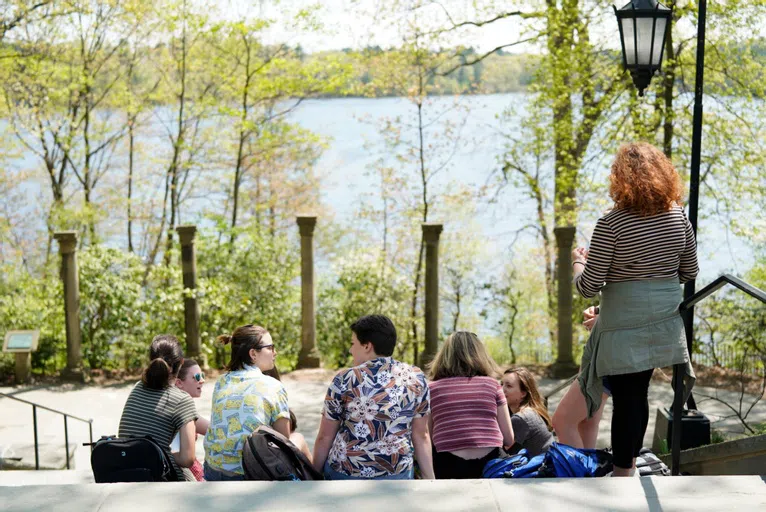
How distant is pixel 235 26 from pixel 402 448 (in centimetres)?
1240

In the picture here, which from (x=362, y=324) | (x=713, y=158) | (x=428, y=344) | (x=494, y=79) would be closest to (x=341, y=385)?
(x=362, y=324)

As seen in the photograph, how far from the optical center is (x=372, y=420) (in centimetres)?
408

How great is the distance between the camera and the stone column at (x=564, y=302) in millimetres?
11023

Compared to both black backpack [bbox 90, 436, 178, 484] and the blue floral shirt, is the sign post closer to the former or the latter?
black backpack [bbox 90, 436, 178, 484]

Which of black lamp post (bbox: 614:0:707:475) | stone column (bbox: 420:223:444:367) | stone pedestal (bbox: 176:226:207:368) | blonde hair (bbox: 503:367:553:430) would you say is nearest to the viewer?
blonde hair (bbox: 503:367:553:430)

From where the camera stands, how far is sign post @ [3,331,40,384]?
11.3 meters

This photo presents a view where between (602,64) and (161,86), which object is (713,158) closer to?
(602,64)

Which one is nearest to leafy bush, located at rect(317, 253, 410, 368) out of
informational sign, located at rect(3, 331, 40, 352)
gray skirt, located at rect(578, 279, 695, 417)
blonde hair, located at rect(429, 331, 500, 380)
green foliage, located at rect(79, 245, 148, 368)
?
green foliage, located at rect(79, 245, 148, 368)

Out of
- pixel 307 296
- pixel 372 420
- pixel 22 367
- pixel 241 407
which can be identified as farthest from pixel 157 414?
pixel 22 367

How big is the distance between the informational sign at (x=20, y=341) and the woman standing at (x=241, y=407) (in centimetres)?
764

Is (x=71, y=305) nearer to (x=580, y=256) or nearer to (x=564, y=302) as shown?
(x=564, y=302)

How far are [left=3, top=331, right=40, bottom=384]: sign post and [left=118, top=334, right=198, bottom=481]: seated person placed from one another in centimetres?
726

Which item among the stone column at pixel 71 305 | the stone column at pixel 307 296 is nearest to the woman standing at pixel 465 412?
the stone column at pixel 307 296

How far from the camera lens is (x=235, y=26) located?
50.1 feet
